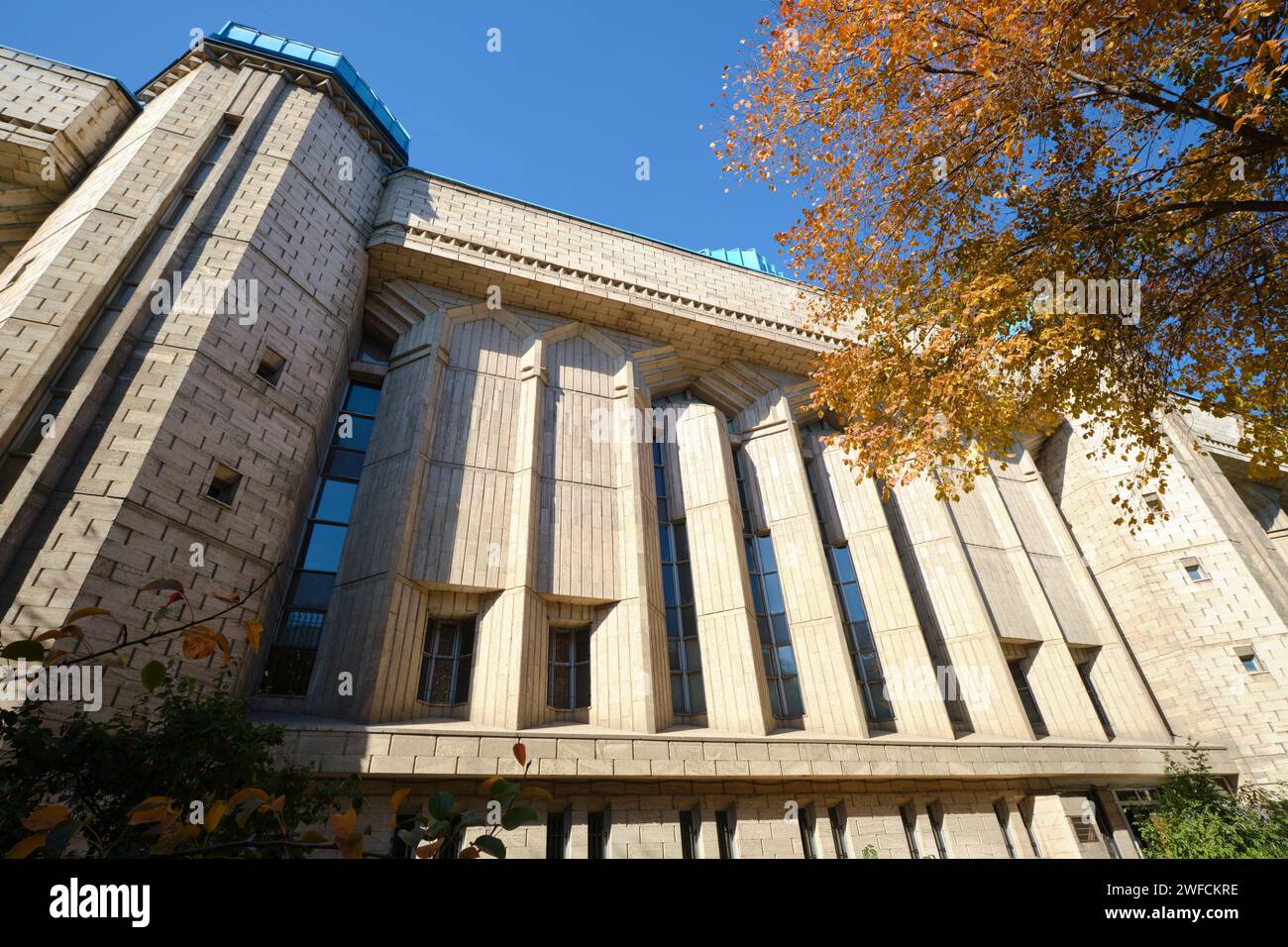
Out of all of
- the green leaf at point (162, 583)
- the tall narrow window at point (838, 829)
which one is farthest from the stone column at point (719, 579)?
the green leaf at point (162, 583)

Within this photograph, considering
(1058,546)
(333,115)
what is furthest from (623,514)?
(1058,546)

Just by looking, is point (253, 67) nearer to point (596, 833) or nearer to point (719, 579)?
point (719, 579)

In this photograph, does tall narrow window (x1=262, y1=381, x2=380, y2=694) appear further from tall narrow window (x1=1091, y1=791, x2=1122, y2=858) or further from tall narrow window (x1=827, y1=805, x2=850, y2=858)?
tall narrow window (x1=1091, y1=791, x2=1122, y2=858)

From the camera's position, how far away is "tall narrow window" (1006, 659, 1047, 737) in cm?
1634

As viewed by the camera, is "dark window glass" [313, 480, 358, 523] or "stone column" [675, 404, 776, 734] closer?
"stone column" [675, 404, 776, 734]

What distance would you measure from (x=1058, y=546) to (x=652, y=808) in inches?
652

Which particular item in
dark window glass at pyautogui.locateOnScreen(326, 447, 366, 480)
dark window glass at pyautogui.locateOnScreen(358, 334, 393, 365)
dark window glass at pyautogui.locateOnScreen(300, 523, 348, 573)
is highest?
dark window glass at pyautogui.locateOnScreen(358, 334, 393, 365)

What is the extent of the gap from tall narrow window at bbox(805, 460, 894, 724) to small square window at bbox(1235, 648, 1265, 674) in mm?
10513

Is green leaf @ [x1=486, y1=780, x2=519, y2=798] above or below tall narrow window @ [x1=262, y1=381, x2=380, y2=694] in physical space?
below

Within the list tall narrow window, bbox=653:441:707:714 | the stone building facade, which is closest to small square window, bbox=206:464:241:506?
the stone building facade

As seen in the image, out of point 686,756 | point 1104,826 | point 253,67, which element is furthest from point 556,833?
point 253,67

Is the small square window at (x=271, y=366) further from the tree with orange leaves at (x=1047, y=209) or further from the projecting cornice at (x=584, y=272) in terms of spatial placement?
the tree with orange leaves at (x=1047, y=209)

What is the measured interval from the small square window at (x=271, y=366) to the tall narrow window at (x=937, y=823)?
1656 cm

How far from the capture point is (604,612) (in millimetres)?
13953
